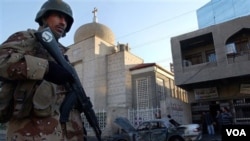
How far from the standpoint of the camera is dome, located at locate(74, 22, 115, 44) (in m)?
26.2

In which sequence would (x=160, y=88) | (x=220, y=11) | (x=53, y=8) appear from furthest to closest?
(x=220, y=11) < (x=160, y=88) < (x=53, y=8)

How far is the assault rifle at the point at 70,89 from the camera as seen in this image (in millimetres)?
1827

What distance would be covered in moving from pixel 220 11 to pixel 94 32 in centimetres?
1268

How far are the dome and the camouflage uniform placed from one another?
80.9 ft

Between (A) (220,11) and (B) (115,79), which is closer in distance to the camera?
(A) (220,11)

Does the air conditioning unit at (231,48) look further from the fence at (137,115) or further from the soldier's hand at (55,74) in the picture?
the soldier's hand at (55,74)

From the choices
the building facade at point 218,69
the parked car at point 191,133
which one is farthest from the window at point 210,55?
the parked car at point 191,133

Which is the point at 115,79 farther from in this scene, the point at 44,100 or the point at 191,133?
the point at 44,100

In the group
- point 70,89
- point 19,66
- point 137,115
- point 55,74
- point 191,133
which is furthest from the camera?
point 137,115

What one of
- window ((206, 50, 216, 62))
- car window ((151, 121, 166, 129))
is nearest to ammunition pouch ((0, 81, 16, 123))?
car window ((151, 121, 166, 129))

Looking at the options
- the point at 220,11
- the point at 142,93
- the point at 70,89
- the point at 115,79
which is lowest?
the point at 70,89

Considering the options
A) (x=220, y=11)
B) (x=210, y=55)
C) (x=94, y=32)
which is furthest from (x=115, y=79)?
(x=220, y=11)

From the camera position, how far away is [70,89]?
203 centimetres

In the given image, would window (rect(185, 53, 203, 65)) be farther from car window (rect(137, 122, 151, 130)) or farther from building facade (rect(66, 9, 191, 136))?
car window (rect(137, 122, 151, 130))
